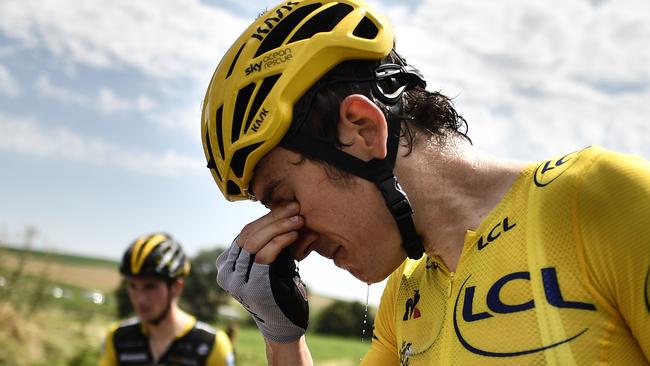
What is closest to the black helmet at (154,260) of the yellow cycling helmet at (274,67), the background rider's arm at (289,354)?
the background rider's arm at (289,354)

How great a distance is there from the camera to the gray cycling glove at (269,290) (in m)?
2.52

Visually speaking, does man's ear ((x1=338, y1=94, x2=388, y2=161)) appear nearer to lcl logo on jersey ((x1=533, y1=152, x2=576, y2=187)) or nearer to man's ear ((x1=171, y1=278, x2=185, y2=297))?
lcl logo on jersey ((x1=533, y1=152, x2=576, y2=187))

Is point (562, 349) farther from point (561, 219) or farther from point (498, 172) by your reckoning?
point (498, 172)

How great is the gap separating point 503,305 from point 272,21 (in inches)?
52.5

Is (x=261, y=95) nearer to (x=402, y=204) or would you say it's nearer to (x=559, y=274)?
(x=402, y=204)

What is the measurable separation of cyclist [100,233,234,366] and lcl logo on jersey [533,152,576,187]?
21.0 ft

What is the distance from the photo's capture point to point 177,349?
7613mm

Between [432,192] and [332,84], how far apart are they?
0.52 metres

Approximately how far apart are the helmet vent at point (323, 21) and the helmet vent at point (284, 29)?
5 centimetres

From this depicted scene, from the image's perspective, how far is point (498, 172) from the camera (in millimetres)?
2068

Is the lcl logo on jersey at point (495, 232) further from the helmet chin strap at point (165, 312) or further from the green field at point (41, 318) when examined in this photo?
the green field at point (41, 318)

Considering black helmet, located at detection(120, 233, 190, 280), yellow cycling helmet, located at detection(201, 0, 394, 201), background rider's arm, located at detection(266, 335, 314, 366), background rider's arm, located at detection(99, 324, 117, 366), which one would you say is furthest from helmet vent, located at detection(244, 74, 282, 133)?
background rider's arm, located at detection(99, 324, 117, 366)

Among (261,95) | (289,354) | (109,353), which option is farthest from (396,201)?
(109,353)

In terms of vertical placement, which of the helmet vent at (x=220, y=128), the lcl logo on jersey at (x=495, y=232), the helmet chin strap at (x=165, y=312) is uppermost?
the helmet vent at (x=220, y=128)
